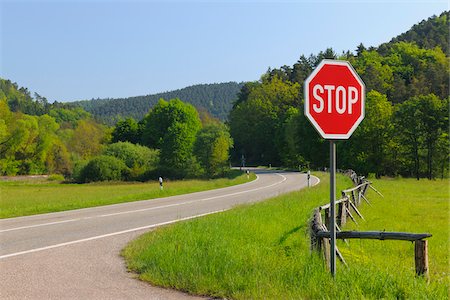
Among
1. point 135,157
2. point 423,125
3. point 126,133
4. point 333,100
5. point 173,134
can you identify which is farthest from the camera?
point 126,133

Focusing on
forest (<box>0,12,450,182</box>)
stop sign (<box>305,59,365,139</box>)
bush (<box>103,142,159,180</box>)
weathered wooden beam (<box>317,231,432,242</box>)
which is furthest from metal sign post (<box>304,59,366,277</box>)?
bush (<box>103,142,159,180</box>)

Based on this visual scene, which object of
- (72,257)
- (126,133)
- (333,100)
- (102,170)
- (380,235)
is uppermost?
(126,133)

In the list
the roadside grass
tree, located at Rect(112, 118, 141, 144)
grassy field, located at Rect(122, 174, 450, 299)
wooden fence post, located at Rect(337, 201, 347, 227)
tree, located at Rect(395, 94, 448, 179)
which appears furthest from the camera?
tree, located at Rect(112, 118, 141, 144)

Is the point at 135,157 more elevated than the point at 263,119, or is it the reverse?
the point at 263,119

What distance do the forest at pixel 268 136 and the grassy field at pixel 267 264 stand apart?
185ft

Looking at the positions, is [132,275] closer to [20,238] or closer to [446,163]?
[20,238]

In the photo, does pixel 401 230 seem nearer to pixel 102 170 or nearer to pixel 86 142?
pixel 102 170

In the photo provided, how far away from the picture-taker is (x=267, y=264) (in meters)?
7.30

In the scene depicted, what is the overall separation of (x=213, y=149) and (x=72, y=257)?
70072 mm

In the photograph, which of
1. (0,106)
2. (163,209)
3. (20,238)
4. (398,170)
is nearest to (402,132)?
(398,170)

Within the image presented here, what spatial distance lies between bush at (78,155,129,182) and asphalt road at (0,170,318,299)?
61041 millimetres

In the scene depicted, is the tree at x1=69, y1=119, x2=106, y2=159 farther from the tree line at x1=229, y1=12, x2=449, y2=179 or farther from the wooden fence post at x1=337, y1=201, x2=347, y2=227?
the wooden fence post at x1=337, y1=201, x2=347, y2=227

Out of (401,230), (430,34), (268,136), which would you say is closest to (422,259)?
(401,230)

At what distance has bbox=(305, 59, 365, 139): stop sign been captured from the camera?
17.2 feet
